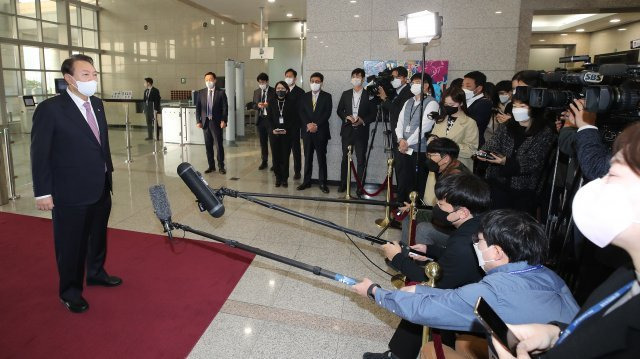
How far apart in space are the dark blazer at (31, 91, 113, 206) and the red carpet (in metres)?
0.80

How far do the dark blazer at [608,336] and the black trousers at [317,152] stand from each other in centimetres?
540

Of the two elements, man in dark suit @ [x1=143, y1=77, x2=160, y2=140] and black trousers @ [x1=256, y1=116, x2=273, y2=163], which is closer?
black trousers @ [x1=256, y1=116, x2=273, y2=163]

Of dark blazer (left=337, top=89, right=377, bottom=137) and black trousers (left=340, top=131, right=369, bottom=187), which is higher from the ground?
dark blazer (left=337, top=89, right=377, bottom=137)

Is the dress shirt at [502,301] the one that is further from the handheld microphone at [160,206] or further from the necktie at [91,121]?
the necktie at [91,121]

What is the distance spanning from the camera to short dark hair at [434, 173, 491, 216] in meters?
2.06

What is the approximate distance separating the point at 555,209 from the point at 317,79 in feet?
13.3

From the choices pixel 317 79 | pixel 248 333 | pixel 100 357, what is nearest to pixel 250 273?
pixel 248 333

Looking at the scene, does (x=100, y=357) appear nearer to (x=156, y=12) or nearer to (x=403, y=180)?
(x=403, y=180)

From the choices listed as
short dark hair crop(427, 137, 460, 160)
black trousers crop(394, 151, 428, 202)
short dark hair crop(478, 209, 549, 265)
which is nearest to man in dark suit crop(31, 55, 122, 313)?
short dark hair crop(427, 137, 460, 160)

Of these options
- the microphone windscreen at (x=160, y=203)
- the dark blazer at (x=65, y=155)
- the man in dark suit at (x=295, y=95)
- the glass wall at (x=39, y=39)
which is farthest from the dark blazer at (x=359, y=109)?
the glass wall at (x=39, y=39)

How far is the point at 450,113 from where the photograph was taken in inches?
157

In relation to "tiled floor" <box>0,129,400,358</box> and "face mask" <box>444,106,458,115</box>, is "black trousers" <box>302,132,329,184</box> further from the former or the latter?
"face mask" <box>444,106,458,115</box>

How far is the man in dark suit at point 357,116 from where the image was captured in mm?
5816

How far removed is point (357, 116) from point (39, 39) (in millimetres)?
10939
